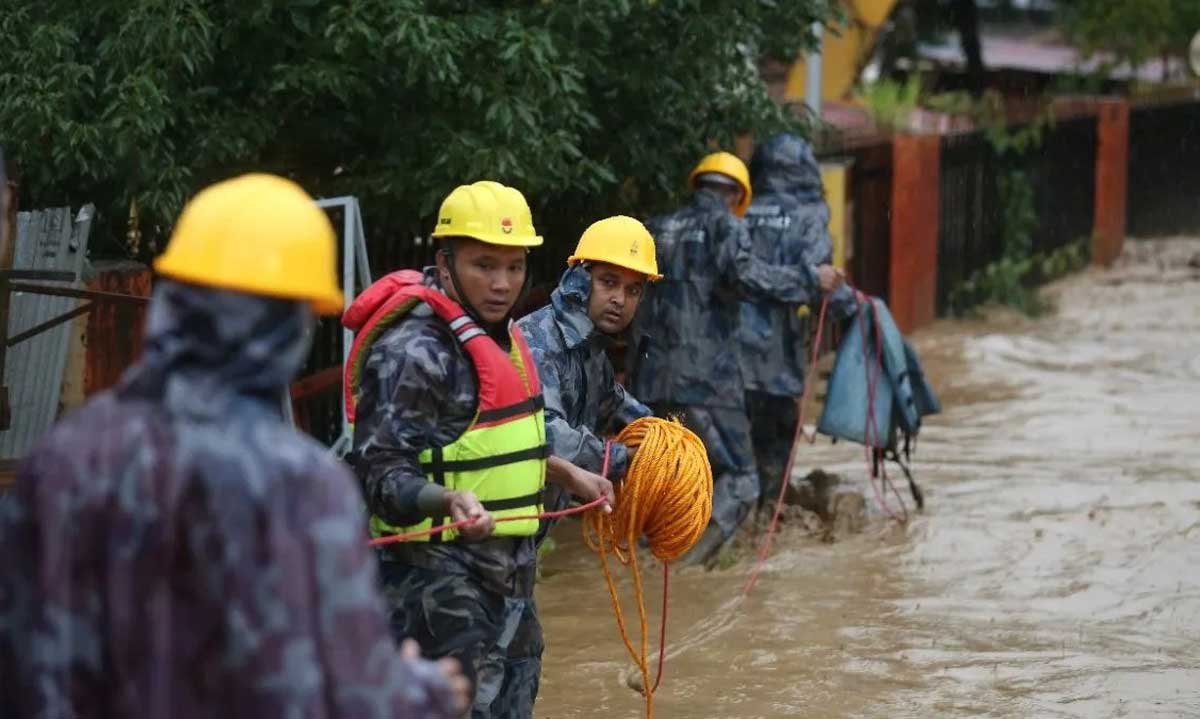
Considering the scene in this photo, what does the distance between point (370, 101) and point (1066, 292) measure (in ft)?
40.3

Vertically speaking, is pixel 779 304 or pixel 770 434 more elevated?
pixel 779 304

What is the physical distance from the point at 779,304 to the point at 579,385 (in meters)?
3.65

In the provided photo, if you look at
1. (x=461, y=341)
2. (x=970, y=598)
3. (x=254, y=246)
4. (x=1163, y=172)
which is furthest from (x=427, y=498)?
(x=1163, y=172)

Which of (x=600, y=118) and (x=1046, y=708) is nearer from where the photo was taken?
(x=1046, y=708)

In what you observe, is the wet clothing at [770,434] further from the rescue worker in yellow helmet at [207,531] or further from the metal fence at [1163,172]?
the metal fence at [1163,172]

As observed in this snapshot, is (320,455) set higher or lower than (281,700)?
higher

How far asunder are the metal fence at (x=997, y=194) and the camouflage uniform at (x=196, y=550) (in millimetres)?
14866

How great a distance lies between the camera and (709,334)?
359 inches

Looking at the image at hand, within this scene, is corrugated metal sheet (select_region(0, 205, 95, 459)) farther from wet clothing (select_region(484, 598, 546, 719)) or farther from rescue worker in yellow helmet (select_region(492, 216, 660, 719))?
wet clothing (select_region(484, 598, 546, 719))

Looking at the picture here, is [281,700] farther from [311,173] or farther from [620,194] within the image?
[620,194]

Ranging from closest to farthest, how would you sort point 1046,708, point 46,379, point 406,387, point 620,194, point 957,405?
point 406,387
point 1046,708
point 46,379
point 620,194
point 957,405

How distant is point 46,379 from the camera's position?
7227mm

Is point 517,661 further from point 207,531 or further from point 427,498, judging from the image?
point 207,531

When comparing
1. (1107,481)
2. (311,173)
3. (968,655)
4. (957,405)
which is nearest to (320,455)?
(968,655)
